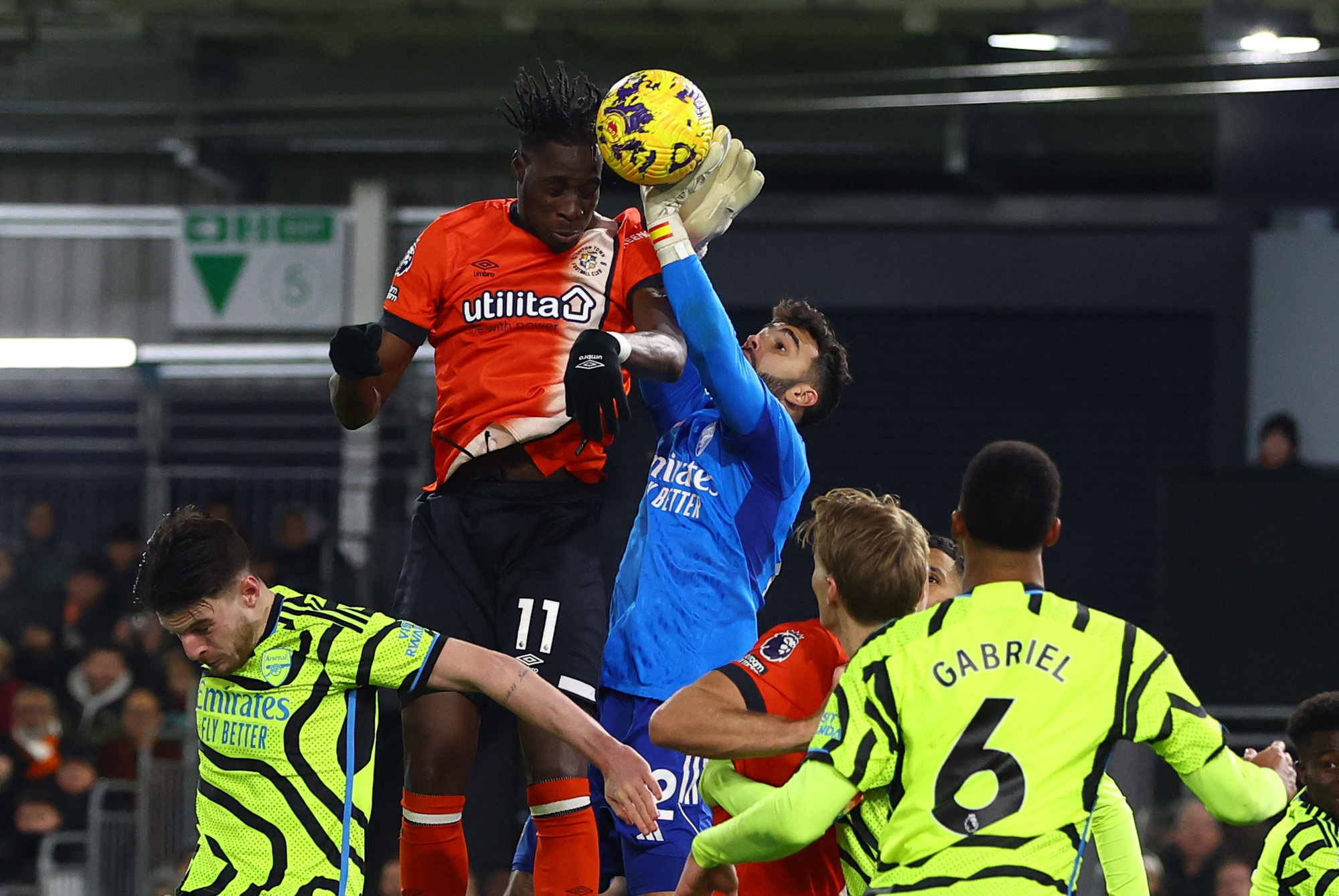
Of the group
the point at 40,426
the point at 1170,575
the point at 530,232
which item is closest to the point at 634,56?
the point at 40,426

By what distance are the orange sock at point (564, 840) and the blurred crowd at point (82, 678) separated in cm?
599

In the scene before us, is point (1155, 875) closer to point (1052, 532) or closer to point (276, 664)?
point (1052, 532)

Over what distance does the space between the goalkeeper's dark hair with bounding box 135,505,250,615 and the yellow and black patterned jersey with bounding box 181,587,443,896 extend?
18cm

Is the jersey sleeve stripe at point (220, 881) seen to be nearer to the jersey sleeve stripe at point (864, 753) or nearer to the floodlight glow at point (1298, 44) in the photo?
the jersey sleeve stripe at point (864, 753)

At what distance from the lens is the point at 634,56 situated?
14984 mm

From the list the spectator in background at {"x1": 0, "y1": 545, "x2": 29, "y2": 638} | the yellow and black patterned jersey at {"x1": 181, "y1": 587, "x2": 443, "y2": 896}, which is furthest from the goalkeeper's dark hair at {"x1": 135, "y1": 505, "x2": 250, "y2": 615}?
the spectator in background at {"x1": 0, "y1": 545, "x2": 29, "y2": 638}

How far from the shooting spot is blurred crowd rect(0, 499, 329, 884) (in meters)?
10.4

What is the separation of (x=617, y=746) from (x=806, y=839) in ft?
2.22

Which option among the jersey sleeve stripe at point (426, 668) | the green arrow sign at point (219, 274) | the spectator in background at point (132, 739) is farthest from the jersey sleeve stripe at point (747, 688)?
the green arrow sign at point (219, 274)

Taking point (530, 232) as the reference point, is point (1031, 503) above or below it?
below

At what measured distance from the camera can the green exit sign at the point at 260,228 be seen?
1462cm

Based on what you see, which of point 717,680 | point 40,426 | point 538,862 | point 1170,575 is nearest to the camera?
point 717,680

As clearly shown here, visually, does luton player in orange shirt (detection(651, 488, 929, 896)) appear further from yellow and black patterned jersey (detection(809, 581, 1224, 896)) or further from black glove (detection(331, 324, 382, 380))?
black glove (detection(331, 324, 382, 380))

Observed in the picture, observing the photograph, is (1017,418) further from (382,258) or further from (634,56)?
(382,258)
